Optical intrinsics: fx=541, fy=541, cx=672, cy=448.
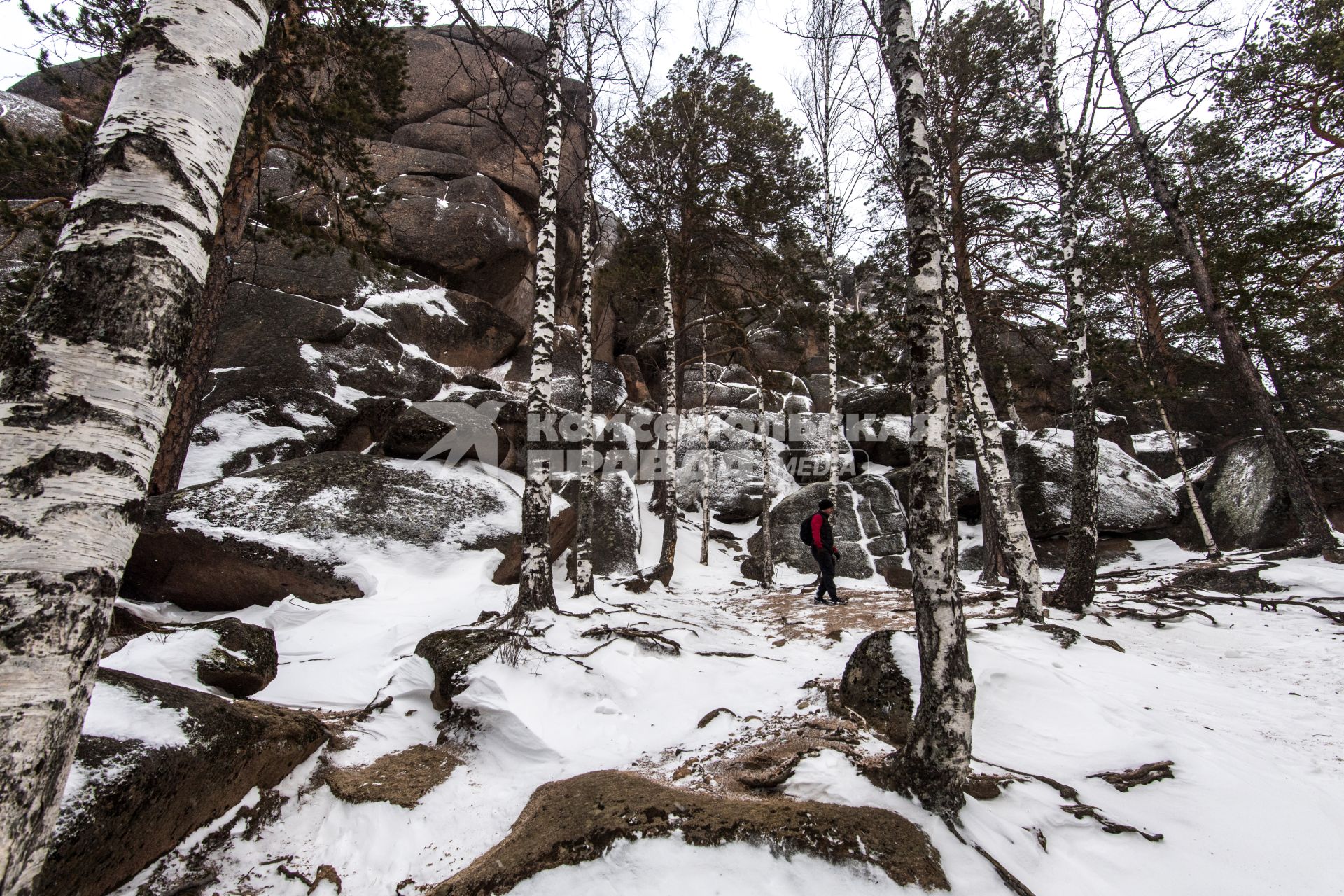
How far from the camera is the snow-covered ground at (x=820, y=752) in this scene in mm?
2410

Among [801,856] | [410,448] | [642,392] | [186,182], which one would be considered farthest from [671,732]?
[642,392]

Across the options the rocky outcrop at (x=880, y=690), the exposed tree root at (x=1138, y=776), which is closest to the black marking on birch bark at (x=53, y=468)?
the rocky outcrop at (x=880, y=690)

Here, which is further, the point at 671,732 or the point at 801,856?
the point at 671,732

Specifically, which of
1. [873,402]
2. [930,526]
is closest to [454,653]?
[930,526]

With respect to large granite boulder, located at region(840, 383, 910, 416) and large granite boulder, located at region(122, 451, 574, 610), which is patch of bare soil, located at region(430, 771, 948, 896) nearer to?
large granite boulder, located at region(122, 451, 574, 610)

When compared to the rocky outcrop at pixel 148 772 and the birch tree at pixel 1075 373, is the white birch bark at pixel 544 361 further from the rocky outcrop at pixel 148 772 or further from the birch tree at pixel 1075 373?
the birch tree at pixel 1075 373

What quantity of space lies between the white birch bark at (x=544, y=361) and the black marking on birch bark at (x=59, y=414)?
4.32 m

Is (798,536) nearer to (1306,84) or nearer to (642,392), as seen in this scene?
(642,392)

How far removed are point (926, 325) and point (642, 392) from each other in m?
19.8

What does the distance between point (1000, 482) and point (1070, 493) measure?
32.0 ft

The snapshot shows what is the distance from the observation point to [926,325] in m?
3.12

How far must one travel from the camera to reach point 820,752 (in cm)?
317

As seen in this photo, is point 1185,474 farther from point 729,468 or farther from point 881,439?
point 729,468

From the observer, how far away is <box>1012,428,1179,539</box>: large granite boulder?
47.1ft
